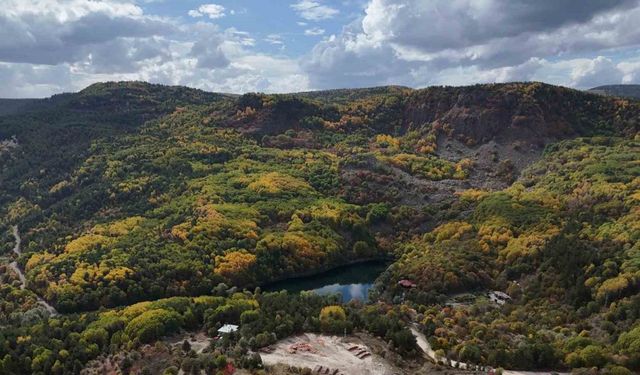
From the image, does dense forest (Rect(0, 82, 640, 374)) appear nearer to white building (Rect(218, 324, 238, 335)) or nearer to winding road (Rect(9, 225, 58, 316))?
winding road (Rect(9, 225, 58, 316))

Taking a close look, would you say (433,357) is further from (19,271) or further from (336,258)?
(19,271)

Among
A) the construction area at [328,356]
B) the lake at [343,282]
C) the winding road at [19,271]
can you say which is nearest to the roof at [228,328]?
the construction area at [328,356]

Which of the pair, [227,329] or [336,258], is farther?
[336,258]

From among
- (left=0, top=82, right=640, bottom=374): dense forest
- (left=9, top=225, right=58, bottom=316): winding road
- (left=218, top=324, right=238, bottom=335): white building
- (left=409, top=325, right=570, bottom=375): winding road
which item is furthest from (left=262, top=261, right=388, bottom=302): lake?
(left=9, top=225, right=58, bottom=316): winding road

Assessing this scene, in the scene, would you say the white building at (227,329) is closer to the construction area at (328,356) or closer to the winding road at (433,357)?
the construction area at (328,356)

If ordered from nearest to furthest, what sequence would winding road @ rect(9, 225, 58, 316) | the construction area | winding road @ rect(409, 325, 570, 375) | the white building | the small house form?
the construction area, winding road @ rect(409, 325, 570, 375), the white building, winding road @ rect(9, 225, 58, 316), the small house

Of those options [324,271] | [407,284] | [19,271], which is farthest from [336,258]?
[19,271]

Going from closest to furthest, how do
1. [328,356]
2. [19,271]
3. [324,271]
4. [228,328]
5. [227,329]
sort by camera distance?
[328,356] → [227,329] → [228,328] → [19,271] → [324,271]
